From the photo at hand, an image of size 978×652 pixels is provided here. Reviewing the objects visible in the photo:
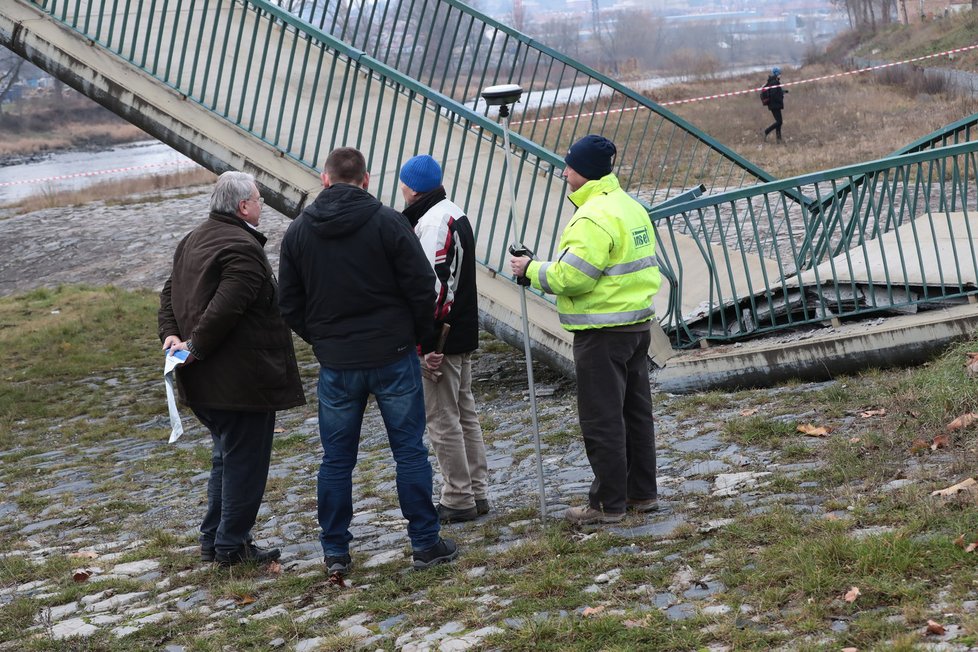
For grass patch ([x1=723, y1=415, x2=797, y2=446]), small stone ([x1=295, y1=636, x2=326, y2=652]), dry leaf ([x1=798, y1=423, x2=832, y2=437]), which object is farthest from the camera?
grass patch ([x1=723, y1=415, x2=797, y2=446])

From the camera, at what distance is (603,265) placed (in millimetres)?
5543

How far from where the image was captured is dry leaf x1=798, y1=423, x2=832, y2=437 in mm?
6594

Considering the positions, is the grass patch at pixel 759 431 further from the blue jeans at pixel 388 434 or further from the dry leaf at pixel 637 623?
the dry leaf at pixel 637 623

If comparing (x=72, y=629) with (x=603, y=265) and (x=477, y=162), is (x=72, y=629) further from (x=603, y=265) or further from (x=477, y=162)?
(x=477, y=162)

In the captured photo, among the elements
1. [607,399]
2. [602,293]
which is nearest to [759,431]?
[607,399]

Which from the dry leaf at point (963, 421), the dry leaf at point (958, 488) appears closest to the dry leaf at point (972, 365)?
the dry leaf at point (963, 421)

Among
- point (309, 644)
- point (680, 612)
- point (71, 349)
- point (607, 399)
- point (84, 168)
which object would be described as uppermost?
point (84, 168)

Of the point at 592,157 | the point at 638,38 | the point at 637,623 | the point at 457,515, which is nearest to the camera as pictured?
the point at 637,623

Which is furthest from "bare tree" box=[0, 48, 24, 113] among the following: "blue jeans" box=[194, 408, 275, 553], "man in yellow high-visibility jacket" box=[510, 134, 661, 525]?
"man in yellow high-visibility jacket" box=[510, 134, 661, 525]

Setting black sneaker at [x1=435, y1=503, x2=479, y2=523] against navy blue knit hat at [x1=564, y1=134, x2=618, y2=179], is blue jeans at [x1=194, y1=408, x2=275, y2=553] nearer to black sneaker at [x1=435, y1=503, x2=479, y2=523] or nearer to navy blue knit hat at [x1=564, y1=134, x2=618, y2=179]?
black sneaker at [x1=435, y1=503, x2=479, y2=523]

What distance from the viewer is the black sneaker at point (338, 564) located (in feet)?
18.3

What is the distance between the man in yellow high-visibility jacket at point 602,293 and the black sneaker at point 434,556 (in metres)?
A: 0.69

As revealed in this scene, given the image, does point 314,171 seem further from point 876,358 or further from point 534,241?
point 876,358

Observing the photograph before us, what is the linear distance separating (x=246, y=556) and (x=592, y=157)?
8.86 feet
